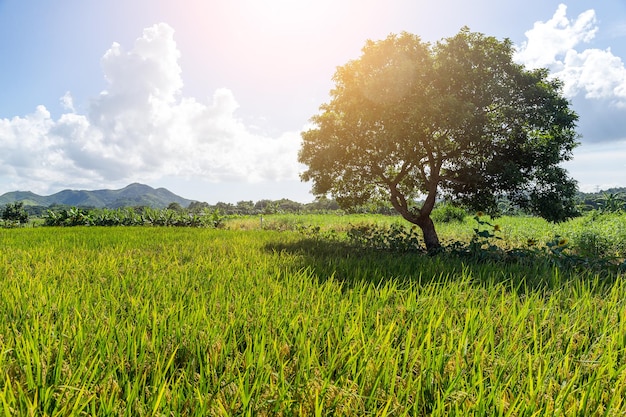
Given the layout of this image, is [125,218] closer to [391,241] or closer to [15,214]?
[391,241]

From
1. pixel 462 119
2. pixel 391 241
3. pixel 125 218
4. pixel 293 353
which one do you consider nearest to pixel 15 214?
pixel 125 218

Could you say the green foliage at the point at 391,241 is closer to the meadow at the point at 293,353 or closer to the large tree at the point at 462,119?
the large tree at the point at 462,119

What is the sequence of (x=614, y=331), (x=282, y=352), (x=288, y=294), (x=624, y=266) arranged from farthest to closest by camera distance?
(x=624, y=266) → (x=288, y=294) → (x=614, y=331) → (x=282, y=352)

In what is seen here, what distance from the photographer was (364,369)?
2020 millimetres

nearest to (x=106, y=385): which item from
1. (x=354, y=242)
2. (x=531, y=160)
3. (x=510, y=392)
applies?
(x=510, y=392)

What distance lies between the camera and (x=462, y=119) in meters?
9.61

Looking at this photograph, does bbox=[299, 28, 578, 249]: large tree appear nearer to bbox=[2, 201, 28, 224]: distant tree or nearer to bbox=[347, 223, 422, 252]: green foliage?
bbox=[347, 223, 422, 252]: green foliage

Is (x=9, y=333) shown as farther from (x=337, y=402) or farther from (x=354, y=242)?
(x=354, y=242)

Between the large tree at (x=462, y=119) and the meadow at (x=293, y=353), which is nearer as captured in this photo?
the meadow at (x=293, y=353)

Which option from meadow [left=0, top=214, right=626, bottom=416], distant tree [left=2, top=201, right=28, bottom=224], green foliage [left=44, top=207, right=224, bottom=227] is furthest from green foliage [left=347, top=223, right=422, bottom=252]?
distant tree [left=2, top=201, right=28, bottom=224]

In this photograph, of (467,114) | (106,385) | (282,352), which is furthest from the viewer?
(467,114)

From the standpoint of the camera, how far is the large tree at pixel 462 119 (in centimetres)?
1017

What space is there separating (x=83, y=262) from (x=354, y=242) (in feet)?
25.6

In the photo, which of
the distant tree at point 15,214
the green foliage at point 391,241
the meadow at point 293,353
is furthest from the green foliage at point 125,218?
the distant tree at point 15,214
